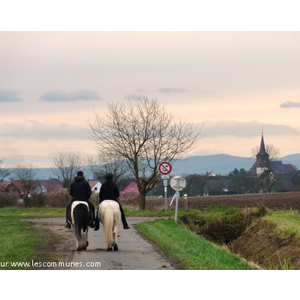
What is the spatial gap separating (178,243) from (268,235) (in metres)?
6.82

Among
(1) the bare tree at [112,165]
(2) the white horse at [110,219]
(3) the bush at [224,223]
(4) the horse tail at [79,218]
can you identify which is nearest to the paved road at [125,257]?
(2) the white horse at [110,219]

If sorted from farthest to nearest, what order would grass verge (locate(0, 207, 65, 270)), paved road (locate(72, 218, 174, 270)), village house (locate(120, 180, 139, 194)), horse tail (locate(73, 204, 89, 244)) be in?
village house (locate(120, 180, 139, 194)) < horse tail (locate(73, 204, 89, 244)) < paved road (locate(72, 218, 174, 270)) < grass verge (locate(0, 207, 65, 270))

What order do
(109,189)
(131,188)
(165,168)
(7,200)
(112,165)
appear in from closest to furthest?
(109,189), (165,168), (112,165), (131,188), (7,200)

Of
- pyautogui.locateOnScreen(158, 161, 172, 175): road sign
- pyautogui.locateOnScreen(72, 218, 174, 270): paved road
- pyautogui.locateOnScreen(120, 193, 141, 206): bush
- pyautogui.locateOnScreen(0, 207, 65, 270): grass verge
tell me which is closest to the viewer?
pyautogui.locateOnScreen(0, 207, 65, 270): grass verge

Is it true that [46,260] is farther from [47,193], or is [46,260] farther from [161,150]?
[47,193]

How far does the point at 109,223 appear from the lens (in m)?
18.7

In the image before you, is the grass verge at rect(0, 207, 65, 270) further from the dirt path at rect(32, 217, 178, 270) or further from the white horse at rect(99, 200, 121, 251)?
the white horse at rect(99, 200, 121, 251)

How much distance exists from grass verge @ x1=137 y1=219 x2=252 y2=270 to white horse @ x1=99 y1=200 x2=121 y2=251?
4.70ft

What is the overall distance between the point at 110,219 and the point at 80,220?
0.80m

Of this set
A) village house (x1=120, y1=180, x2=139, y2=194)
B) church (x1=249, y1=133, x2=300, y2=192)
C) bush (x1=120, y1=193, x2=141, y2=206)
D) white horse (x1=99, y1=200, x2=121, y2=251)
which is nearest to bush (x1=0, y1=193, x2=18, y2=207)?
bush (x1=120, y1=193, x2=141, y2=206)

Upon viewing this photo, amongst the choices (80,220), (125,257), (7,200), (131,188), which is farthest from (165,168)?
(7,200)

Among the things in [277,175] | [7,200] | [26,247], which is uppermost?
[277,175]

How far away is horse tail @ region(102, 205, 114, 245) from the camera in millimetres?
18688

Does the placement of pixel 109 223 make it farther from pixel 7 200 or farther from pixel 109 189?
pixel 7 200
